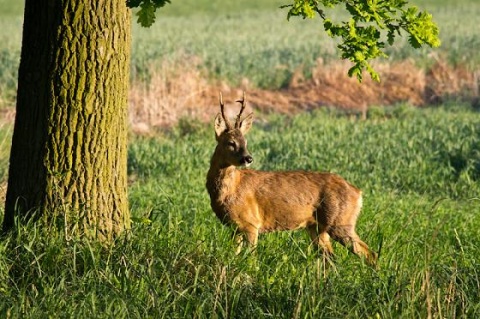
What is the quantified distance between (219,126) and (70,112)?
6.39ft

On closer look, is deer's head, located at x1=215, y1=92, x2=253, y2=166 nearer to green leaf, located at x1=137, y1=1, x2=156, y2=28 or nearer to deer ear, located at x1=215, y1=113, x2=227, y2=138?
deer ear, located at x1=215, y1=113, x2=227, y2=138

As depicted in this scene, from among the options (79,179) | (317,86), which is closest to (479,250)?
(79,179)

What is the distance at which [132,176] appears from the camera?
50.0 ft

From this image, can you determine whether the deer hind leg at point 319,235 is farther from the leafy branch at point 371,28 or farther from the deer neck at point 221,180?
the leafy branch at point 371,28

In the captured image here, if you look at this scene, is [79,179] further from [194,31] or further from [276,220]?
[194,31]

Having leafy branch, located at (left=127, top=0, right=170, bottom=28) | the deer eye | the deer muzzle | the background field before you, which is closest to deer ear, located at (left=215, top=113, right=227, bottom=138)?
the deer eye

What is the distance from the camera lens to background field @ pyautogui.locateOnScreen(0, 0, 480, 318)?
7.24 meters

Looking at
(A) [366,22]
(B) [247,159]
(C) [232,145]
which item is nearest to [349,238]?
(B) [247,159]

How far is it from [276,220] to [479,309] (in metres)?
3.13

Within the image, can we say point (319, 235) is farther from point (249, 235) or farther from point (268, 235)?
point (249, 235)

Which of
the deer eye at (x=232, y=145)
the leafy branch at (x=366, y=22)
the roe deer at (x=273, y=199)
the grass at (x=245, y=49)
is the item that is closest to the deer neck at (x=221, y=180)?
the roe deer at (x=273, y=199)

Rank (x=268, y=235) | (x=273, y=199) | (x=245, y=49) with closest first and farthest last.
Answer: (x=268, y=235) → (x=273, y=199) → (x=245, y=49)

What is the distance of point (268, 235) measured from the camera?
10188mm

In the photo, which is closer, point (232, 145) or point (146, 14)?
point (146, 14)
